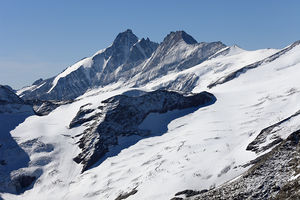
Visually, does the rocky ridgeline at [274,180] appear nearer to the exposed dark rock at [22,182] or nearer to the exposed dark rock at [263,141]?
the exposed dark rock at [263,141]

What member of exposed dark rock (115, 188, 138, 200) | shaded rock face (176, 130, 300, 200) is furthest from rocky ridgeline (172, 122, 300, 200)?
exposed dark rock (115, 188, 138, 200)

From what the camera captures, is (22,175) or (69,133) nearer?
(22,175)

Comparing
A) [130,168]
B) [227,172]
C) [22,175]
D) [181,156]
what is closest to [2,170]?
[22,175]

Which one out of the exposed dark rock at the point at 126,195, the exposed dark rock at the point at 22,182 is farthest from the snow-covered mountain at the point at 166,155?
the exposed dark rock at the point at 126,195

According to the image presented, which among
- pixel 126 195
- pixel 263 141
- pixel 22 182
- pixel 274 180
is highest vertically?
pixel 274 180

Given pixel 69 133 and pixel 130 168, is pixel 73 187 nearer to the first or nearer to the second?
pixel 130 168

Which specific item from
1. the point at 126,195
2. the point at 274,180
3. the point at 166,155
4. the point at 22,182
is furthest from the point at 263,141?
the point at 22,182

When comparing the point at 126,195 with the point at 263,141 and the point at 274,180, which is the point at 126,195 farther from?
the point at 274,180

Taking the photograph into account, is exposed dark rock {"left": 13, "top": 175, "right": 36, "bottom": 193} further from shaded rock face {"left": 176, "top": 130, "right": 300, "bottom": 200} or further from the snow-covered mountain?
shaded rock face {"left": 176, "top": 130, "right": 300, "bottom": 200}
